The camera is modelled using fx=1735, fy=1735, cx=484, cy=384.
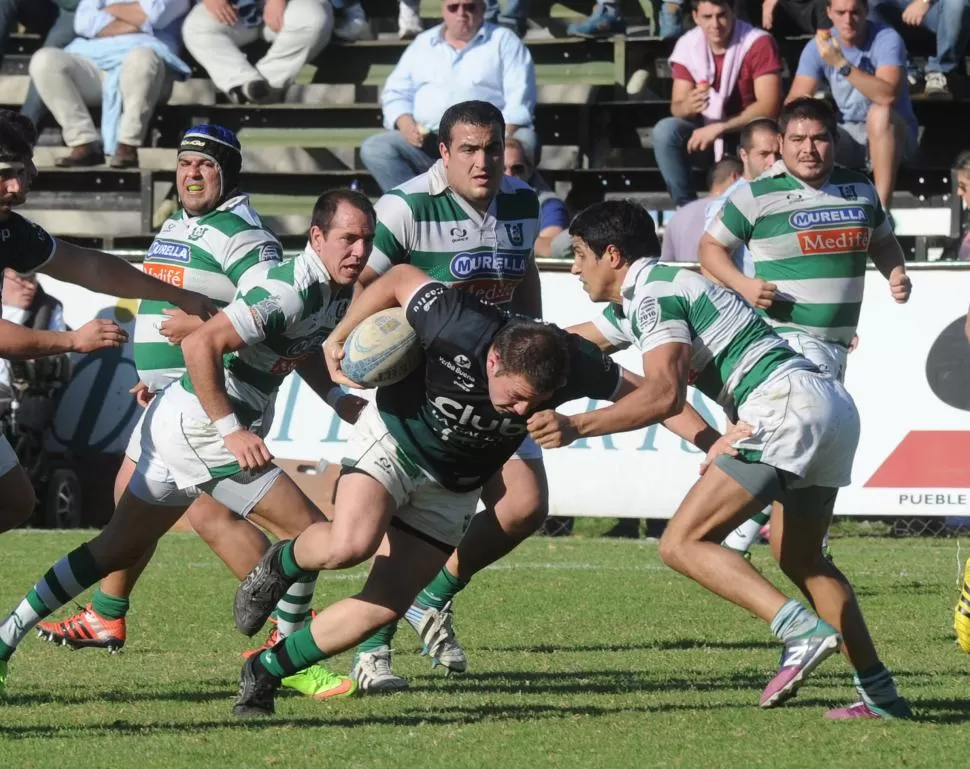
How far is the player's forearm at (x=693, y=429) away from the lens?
6.58m

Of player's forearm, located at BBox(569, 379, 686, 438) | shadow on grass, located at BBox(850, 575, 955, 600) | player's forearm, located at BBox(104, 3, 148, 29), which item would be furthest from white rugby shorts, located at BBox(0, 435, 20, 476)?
player's forearm, located at BBox(104, 3, 148, 29)

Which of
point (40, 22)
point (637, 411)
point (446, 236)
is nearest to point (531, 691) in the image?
point (637, 411)

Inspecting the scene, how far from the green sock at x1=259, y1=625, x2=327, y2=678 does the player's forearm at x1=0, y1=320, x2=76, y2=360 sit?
1359 millimetres

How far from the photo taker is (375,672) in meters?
6.91

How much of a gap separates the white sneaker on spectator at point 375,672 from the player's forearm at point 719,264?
283 centimetres

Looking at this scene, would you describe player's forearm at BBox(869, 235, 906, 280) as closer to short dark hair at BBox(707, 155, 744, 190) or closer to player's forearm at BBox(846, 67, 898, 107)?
short dark hair at BBox(707, 155, 744, 190)

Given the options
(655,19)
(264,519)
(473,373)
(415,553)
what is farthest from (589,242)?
(655,19)

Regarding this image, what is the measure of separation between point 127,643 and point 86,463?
590cm

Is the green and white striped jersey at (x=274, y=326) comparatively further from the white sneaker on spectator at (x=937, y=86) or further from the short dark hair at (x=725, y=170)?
the white sneaker on spectator at (x=937, y=86)

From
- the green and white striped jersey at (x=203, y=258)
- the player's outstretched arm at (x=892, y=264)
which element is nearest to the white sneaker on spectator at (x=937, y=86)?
the player's outstretched arm at (x=892, y=264)

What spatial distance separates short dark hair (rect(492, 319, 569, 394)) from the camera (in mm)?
5586

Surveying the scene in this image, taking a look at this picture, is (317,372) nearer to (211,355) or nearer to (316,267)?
(316,267)

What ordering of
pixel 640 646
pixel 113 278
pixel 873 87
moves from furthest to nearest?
1. pixel 873 87
2. pixel 640 646
3. pixel 113 278

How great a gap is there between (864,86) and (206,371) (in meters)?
8.70
